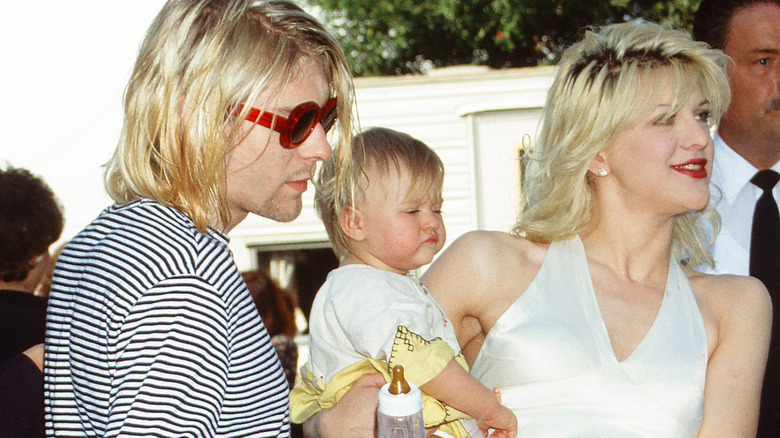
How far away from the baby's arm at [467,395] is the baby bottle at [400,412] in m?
0.72

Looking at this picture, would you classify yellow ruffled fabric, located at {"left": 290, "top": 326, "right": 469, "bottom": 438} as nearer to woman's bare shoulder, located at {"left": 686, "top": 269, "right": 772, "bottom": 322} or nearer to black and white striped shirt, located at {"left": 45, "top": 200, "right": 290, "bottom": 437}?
black and white striped shirt, located at {"left": 45, "top": 200, "right": 290, "bottom": 437}

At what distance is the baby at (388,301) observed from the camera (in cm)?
239

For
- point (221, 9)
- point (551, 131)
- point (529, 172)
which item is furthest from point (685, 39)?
point (221, 9)

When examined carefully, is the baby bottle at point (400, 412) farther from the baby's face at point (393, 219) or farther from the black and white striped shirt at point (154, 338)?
the baby's face at point (393, 219)

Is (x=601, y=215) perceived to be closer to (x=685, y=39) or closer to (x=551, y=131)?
(x=551, y=131)

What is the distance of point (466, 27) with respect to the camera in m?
19.2

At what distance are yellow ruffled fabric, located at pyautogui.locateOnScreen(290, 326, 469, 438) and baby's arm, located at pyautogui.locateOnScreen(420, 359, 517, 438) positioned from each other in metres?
0.05

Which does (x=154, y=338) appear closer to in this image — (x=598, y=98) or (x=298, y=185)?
(x=298, y=185)

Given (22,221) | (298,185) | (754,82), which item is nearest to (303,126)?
(298,185)

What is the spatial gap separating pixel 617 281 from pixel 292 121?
1.74 meters

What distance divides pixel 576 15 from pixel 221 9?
18.2m

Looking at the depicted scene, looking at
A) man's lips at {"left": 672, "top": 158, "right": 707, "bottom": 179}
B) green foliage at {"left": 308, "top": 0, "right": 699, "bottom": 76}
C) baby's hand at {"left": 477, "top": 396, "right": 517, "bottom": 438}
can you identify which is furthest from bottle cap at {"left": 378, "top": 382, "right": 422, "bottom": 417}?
green foliage at {"left": 308, "top": 0, "right": 699, "bottom": 76}

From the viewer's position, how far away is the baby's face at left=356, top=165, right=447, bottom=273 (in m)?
2.70

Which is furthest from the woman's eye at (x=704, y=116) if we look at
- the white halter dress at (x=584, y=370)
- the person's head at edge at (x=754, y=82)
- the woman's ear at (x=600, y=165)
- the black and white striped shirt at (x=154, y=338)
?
the black and white striped shirt at (x=154, y=338)
